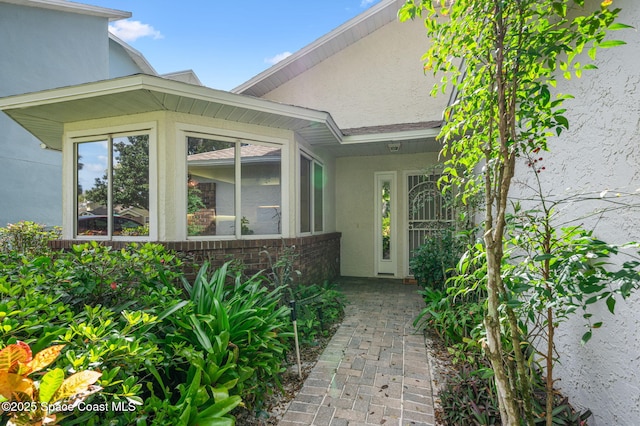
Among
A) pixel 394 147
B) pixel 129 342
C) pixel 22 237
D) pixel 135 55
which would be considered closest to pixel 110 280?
pixel 129 342

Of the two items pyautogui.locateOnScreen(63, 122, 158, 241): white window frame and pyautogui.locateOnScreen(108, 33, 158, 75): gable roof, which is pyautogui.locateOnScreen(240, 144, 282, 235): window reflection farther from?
pyautogui.locateOnScreen(108, 33, 158, 75): gable roof

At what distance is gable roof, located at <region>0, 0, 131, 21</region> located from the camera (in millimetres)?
7815

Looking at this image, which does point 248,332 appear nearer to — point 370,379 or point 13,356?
point 370,379

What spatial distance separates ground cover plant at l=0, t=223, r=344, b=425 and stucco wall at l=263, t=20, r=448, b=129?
5540 millimetres

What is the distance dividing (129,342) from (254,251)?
287 centimetres

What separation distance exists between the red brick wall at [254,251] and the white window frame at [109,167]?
0.60 ft

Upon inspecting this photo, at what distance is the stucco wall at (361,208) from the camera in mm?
6777

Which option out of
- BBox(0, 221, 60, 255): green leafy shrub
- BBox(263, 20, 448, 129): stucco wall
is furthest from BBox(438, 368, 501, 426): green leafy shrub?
BBox(0, 221, 60, 255): green leafy shrub

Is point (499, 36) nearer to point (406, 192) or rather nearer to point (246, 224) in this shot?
point (246, 224)

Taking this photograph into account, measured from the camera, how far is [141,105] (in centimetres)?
379

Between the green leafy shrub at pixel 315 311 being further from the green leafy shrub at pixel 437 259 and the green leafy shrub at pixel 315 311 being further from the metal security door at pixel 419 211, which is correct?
the metal security door at pixel 419 211

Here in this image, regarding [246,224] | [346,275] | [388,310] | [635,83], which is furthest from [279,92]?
[635,83]

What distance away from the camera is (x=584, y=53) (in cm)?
215

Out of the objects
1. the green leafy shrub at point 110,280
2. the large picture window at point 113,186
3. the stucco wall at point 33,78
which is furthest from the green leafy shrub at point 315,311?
the stucco wall at point 33,78
